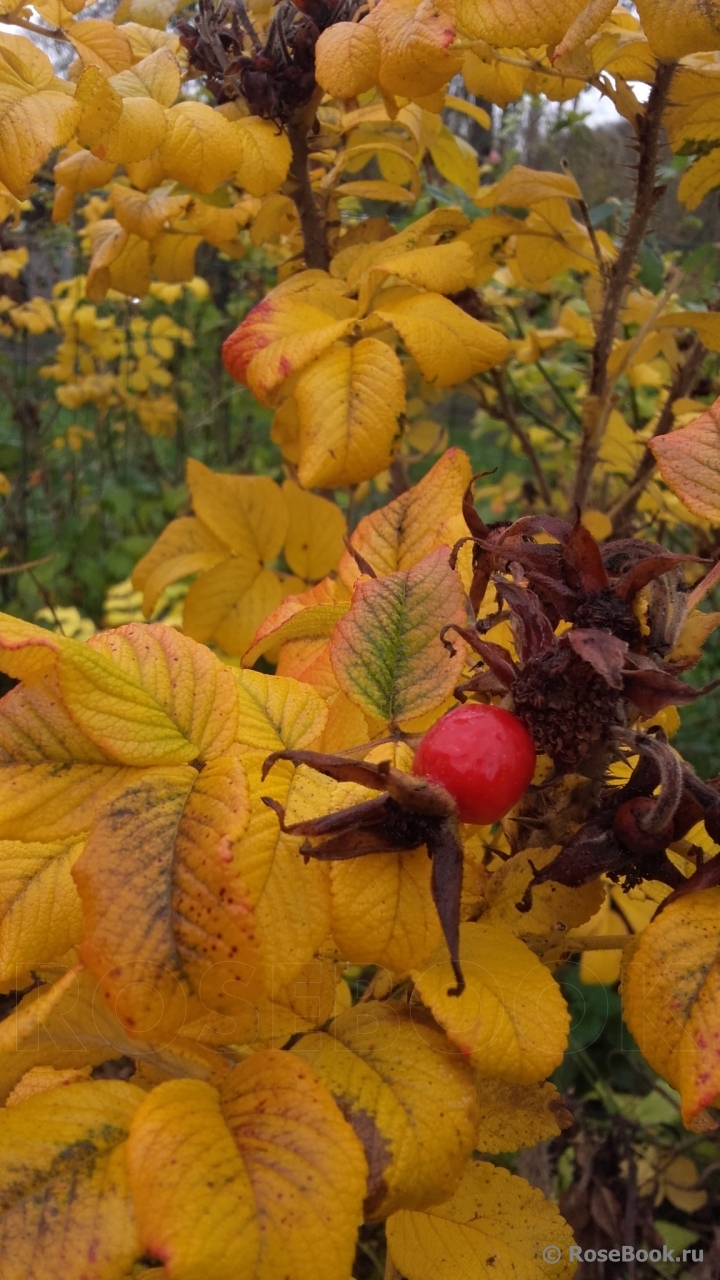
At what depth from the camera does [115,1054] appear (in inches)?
20.3

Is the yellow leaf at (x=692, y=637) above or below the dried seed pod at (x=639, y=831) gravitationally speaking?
above

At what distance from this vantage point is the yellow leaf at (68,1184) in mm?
407

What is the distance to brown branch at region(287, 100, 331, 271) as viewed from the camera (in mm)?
925

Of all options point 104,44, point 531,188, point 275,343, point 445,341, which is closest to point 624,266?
point 531,188

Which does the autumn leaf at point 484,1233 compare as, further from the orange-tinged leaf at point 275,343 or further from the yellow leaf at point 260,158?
the yellow leaf at point 260,158

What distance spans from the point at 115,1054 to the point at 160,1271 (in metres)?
0.10

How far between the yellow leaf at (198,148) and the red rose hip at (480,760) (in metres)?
0.53

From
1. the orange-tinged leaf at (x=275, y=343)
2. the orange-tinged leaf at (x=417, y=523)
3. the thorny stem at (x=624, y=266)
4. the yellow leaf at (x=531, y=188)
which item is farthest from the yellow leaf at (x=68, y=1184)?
the yellow leaf at (x=531, y=188)

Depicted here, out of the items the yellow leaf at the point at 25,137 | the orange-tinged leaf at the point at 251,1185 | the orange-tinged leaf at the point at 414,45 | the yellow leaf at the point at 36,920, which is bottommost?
the orange-tinged leaf at the point at 251,1185

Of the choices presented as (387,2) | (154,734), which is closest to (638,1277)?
(154,734)

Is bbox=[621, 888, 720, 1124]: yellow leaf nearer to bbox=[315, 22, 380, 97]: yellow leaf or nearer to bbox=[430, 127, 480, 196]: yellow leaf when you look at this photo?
bbox=[315, 22, 380, 97]: yellow leaf

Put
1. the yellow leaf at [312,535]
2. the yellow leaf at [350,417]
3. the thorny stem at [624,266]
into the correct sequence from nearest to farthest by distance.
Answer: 1. the yellow leaf at [350,417]
2. the thorny stem at [624,266]
3. the yellow leaf at [312,535]

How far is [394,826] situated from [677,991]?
150mm

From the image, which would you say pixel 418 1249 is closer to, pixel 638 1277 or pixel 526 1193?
pixel 526 1193
